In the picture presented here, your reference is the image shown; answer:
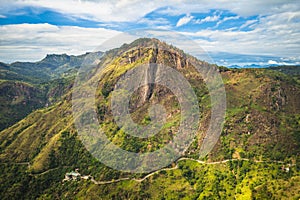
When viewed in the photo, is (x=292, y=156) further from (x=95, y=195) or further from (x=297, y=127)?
(x=95, y=195)

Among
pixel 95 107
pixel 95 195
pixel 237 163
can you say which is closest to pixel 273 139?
pixel 237 163

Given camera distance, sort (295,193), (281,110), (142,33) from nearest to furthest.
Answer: (142,33), (295,193), (281,110)

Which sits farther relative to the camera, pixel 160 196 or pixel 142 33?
pixel 160 196

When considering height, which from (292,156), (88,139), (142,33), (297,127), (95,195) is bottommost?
(95,195)

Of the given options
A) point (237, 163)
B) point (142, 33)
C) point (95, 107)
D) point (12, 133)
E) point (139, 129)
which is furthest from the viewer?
point (12, 133)

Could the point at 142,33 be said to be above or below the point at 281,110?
above

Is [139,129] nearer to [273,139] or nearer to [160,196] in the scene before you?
[160,196]
